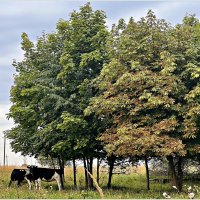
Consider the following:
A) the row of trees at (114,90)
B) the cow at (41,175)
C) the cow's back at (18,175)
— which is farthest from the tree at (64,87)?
the cow's back at (18,175)

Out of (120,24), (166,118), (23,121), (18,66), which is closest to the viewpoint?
(166,118)

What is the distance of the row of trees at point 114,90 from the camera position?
67.7ft

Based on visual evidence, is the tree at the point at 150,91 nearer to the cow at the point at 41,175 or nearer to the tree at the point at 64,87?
the tree at the point at 64,87

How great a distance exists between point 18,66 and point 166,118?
15.6 m

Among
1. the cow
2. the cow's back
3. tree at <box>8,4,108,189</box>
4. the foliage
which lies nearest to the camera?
the foliage

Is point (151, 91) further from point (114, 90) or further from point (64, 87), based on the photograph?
point (64, 87)

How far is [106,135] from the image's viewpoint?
73.8 feet

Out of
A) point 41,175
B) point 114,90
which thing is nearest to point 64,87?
point 114,90

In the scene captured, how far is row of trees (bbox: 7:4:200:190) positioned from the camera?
812 inches

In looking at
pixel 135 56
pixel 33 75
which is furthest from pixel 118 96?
pixel 33 75

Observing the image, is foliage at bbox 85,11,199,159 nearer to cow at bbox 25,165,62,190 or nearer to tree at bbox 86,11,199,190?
tree at bbox 86,11,199,190

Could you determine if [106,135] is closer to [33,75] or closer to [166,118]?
[166,118]

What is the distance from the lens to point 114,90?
73.0 feet

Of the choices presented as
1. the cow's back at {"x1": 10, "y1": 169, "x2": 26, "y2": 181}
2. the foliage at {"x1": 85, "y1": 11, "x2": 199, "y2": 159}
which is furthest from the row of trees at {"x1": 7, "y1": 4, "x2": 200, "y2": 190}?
the cow's back at {"x1": 10, "y1": 169, "x2": 26, "y2": 181}
